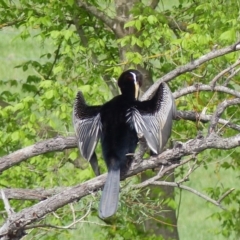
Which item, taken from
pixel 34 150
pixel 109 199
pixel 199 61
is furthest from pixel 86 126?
pixel 199 61

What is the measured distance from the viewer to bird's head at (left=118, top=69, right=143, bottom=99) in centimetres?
508

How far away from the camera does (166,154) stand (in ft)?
12.8

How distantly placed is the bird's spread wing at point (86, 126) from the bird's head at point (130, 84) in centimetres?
25

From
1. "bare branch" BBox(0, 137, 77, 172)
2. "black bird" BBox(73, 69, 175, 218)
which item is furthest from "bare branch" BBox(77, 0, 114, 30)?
"bare branch" BBox(0, 137, 77, 172)

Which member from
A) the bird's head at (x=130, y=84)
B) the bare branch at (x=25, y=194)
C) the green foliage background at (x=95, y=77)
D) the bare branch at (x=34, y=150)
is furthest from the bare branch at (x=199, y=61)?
the bare branch at (x=25, y=194)

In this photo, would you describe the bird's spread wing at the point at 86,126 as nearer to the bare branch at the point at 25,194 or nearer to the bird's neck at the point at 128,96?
the bird's neck at the point at 128,96

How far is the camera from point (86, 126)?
476 cm

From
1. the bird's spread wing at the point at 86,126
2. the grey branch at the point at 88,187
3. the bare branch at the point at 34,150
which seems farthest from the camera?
the bird's spread wing at the point at 86,126

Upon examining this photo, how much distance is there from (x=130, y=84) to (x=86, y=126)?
0.49m

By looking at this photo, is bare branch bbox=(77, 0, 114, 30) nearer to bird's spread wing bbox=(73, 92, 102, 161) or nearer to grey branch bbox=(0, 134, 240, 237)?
bird's spread wing bbox=(73, 92, 102, 161)

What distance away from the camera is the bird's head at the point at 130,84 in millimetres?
5078

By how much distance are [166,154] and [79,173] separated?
7.93ft

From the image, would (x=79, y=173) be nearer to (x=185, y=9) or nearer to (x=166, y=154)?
(x=185, y=9)

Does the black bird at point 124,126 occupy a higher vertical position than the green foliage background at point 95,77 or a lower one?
higher
